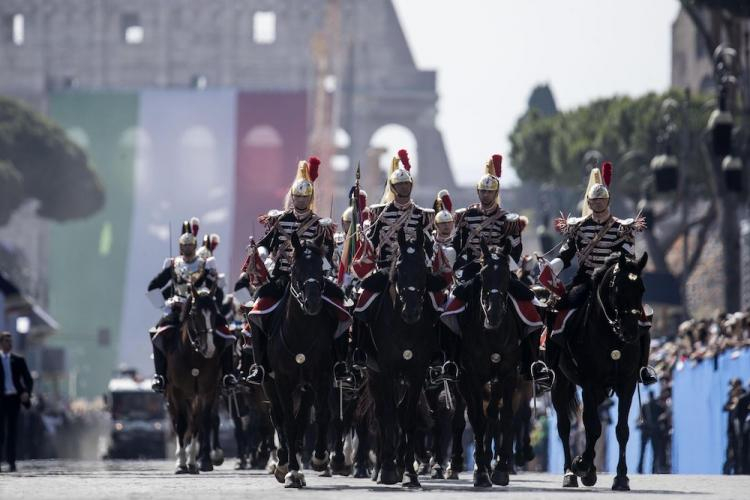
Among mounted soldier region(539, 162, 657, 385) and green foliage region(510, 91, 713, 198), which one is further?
green foliage region(510, 91, 713, 198)

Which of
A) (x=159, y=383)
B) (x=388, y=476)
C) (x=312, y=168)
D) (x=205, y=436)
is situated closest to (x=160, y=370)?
(x=159, y=383)

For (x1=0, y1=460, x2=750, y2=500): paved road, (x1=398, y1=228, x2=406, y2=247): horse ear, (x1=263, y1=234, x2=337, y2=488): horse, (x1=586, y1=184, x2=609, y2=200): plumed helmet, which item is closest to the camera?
(x1=0, y1=460, x2=750, y2=500): paved road

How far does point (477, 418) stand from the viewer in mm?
26422

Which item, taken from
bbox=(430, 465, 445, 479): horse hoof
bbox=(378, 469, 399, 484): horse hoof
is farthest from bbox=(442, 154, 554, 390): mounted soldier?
bbox=(430, 465, 445, 479): horse hoof

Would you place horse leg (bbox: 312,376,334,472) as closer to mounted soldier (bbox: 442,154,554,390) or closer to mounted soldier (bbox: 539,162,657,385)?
mounted soldier (bbox: 442,154,554,390)

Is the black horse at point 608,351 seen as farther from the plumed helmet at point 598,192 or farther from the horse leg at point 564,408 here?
the plumed helmet at point 598,192

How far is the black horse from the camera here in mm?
25531

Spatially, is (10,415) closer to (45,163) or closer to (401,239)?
(401,239)

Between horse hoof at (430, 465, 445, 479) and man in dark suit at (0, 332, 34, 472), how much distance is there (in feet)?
36.2

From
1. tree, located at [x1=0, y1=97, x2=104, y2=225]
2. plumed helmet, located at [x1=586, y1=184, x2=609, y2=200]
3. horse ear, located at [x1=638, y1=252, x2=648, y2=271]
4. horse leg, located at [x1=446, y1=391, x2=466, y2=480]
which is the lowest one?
horse leg, located at [x1=446, y1=391, x2=466, y2=480]

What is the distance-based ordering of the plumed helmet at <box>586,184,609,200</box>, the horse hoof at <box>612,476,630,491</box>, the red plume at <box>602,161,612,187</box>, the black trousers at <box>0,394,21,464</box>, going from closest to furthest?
the horse hoof at <box>612,476,630,491</box> → the plumed helmet at <box>586,184,609,200</box> → the red plume at <box>602,161,612,187</box> → the black trousers at <box>0,394,21,464</box>

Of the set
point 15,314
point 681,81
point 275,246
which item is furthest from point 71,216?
point 275,246

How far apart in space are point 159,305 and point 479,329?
29.6 ft

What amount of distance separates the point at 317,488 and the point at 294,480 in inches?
10.3
